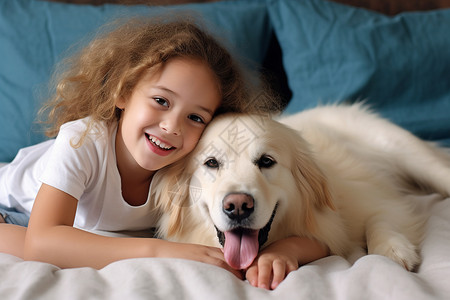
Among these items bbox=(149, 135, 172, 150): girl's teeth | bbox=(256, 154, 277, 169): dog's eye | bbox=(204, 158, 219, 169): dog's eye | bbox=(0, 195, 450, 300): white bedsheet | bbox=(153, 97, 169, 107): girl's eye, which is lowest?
bbox=(0, 195, 450, 300): white bedsheet

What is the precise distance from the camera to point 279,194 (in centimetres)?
147

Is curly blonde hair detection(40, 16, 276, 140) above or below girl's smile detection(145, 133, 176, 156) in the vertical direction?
above

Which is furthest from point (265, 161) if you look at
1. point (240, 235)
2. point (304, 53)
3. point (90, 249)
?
point (304, 53)

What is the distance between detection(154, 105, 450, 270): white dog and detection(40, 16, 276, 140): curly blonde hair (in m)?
0.18

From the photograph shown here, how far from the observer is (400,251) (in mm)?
1422

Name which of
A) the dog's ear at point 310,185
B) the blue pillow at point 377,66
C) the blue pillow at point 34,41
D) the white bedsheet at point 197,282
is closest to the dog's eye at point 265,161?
the dog's ear at point 310,185

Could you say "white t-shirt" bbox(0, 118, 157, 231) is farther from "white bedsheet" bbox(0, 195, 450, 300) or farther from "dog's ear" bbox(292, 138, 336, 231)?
"dog's ear" bbox(292, 138, 336, 231)

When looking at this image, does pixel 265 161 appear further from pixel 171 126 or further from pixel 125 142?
pixel 125 142

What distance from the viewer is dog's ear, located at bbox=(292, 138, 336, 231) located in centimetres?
157

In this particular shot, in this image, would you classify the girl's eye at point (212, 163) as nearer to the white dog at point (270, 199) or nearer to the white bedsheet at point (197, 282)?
the white dog at point (270, 199)

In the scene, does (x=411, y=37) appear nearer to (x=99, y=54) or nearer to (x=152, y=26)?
(x=152, y=26)

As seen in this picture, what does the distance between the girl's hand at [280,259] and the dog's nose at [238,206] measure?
141 millimetres

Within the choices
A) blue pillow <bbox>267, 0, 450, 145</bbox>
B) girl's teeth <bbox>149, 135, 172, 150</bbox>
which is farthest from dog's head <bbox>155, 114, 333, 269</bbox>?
blue pillow <bbox>267, 0, 450, 145</bbox>

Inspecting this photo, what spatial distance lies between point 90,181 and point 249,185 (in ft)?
1.99
